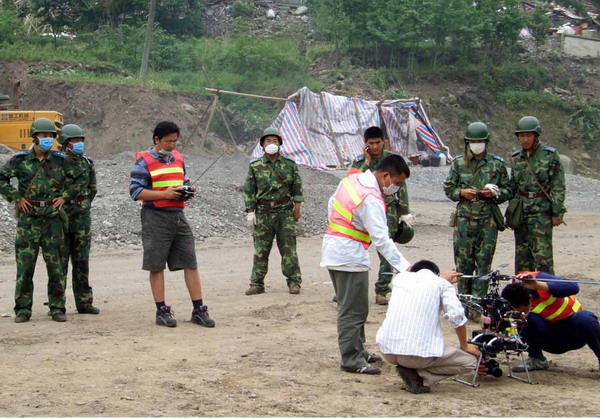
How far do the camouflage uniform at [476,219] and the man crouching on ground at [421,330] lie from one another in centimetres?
303

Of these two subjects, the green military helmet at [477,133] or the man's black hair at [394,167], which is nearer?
the man's black hair at [394,167]

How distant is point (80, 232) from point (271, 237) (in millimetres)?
2576

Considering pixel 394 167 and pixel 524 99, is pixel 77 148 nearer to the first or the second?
pixel 394 167

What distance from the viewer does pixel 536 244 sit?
1018 centimetres

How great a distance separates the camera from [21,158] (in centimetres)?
981

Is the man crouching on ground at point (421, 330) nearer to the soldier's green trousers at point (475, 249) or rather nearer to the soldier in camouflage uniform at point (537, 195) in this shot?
the soldier's green trousers at point (475, 249)

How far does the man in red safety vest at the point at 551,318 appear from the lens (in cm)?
777

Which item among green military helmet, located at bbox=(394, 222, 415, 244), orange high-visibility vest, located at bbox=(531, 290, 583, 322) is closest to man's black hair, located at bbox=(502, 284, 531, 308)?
orange high-visibility vest, located at bbox=(531, 290, 583, 322)

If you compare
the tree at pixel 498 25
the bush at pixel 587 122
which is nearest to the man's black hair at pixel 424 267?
the tree at pixel 498 25

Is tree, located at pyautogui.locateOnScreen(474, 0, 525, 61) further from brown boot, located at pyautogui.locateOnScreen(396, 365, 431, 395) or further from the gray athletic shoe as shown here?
brown boot, located at pyautogui.locateOnScreen(396, 365, 431, 395)

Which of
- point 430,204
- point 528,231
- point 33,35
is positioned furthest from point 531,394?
point 33,35

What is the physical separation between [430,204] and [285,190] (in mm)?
12736

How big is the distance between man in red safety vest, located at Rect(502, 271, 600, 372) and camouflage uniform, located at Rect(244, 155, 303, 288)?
4.46 metres

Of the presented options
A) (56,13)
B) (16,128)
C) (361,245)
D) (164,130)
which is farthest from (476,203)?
(56,13)
